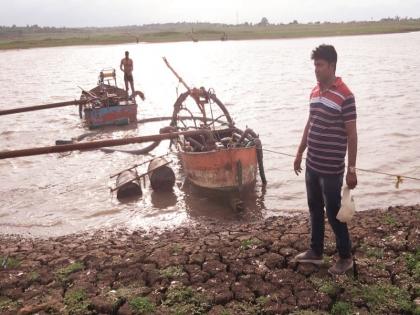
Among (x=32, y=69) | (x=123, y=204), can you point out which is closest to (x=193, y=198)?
(x=123, y=204)

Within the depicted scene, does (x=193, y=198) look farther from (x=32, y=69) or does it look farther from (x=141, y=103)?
(x=32, y=69)

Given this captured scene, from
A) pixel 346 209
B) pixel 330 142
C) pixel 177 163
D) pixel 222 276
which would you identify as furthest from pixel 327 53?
pixel 177 163

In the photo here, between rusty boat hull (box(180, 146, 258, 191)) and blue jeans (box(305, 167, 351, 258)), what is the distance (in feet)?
13.1

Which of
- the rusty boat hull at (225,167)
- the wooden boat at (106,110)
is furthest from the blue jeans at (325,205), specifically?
the wooden boat at (106,110)

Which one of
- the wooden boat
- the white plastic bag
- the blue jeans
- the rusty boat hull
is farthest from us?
the wooden boat

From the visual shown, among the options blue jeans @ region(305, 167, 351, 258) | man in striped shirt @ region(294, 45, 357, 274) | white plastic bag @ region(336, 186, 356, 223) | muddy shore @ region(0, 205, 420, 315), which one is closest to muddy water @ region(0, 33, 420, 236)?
muddy shore @ region(0, 205, 420, 315)

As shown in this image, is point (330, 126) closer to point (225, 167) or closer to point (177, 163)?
point (225, 167)

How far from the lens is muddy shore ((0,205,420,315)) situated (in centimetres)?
462

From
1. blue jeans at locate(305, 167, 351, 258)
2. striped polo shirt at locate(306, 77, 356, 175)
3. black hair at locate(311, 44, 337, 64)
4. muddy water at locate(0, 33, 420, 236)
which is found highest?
black hair at locate(311, 44, 337, 64)

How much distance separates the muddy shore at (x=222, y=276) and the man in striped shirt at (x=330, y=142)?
19.1 inches

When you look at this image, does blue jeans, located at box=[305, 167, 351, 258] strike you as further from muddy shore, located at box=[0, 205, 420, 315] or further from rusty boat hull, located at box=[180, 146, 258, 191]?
rusty boat hull, located at box=[180, 146, 258, 191]

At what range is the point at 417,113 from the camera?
18.1 m

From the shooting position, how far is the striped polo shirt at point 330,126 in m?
4.30

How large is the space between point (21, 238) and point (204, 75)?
101ft
